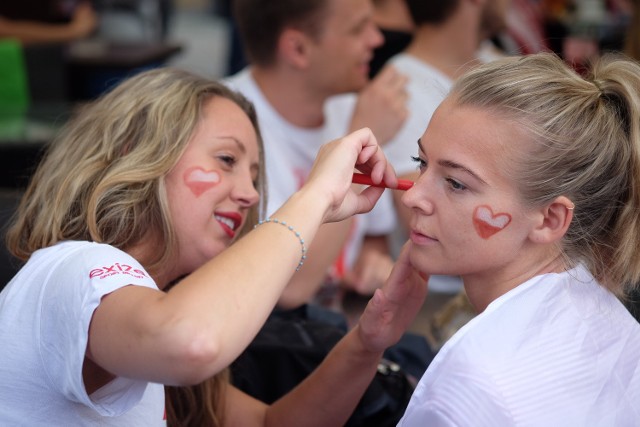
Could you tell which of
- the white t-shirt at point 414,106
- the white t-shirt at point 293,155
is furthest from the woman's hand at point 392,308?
the white t-shirt at point 414,106

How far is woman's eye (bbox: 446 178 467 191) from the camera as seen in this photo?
4.68 feet

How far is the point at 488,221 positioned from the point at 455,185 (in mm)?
74

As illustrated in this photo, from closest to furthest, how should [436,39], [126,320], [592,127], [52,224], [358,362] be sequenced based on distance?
[126,320], [592,127], [52,224], [358,362], [436,39]

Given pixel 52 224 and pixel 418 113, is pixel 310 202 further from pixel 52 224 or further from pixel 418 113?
pixel 418 113

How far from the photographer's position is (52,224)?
1556 mm

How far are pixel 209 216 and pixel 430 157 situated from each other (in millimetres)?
403

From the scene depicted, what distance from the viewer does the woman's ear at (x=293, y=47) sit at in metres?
2.83

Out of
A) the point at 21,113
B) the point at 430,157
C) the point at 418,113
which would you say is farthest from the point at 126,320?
the point at 21,113

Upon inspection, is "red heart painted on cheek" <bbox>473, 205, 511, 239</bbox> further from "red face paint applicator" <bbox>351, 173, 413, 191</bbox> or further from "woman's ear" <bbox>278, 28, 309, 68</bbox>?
"woman's ear" <bbox>278, 28, 309, 68</bbox>

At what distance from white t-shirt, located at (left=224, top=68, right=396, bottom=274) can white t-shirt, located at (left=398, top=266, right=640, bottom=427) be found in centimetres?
119

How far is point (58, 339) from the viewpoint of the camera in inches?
51.6

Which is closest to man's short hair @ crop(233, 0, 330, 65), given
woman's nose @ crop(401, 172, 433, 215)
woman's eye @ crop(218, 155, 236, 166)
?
woman's eye @ crop(218, 155, 236, 166)

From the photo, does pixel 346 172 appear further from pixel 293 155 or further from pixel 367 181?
pixel 293 155

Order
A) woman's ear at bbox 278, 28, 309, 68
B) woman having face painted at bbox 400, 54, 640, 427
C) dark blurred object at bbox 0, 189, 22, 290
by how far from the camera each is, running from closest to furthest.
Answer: woman having face painted at bbox 400, 54, 640, 427 → dark blurred object at bbox 0, 189, 22, 290 → woman's ear at bbox 278, 28, 309, 68
